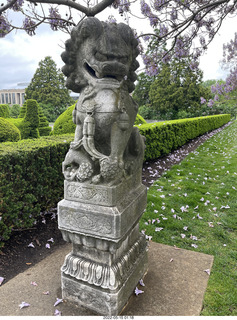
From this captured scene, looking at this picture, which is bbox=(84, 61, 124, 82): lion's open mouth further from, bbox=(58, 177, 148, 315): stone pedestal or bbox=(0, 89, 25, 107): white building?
bbox=(0, 89, 25, 107): white building

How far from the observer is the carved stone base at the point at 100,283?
87.8 inches

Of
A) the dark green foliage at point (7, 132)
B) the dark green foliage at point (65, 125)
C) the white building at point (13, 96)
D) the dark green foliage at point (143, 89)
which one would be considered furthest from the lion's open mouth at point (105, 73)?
the white building at point (13, 96)

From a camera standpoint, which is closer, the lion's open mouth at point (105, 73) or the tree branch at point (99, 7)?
the lion's open mouth at point (105, 73)

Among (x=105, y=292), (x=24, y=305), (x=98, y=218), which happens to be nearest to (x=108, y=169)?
(x=98, y=218)

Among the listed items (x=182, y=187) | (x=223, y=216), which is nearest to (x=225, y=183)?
(x=182, y=187)

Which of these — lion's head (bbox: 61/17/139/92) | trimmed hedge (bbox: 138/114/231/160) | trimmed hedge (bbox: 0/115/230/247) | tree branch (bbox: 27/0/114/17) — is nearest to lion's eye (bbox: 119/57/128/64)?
lion's head (bbox: 61/17/139/92)

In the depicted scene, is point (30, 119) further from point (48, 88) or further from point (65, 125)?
point (48, 88)

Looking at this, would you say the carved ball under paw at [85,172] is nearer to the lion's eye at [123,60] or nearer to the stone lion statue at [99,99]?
the stone lion statue at [99,99]

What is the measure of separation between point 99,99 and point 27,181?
2.22 meters

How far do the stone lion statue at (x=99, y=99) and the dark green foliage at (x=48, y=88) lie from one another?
113ft

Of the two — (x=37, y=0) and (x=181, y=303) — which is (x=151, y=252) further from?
(x=37, y=0)

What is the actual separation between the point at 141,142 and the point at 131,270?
1402mm

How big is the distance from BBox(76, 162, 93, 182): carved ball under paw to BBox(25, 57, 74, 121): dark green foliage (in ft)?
114

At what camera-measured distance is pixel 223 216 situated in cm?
462
